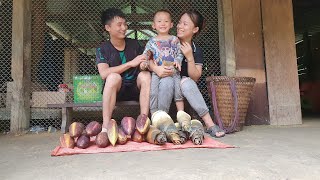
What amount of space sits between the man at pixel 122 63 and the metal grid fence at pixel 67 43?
727 millimetres

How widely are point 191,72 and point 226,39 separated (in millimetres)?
1126

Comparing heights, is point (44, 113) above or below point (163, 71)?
below

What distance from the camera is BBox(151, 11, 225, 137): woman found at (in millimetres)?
3012

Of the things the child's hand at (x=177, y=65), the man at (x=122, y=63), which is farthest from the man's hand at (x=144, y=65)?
the child's hand at (x=177, y=65)

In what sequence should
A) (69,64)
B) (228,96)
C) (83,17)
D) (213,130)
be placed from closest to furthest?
(213,130) → (228,96) → (69,64) → (83,17)

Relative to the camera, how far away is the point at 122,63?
3418 millimetres

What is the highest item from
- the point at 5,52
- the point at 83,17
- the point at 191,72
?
the point at 83,17

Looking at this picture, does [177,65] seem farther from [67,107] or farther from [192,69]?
[67,107]

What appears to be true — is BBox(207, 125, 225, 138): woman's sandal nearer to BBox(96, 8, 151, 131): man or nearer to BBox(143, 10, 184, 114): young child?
BBox(143, 10, 184, 114): young child

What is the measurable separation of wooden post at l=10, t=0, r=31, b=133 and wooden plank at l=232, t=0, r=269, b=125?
2.64 metres

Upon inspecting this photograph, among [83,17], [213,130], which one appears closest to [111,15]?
[83,17]

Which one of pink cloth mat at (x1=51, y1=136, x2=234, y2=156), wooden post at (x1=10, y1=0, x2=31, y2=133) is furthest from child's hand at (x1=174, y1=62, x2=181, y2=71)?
wooden post at (x1=10, y1=0, x2=31, y2=133)

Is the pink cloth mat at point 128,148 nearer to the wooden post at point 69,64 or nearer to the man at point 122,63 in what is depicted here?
the man at point 122,63

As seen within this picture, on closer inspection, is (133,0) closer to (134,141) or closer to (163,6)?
(163,6)
